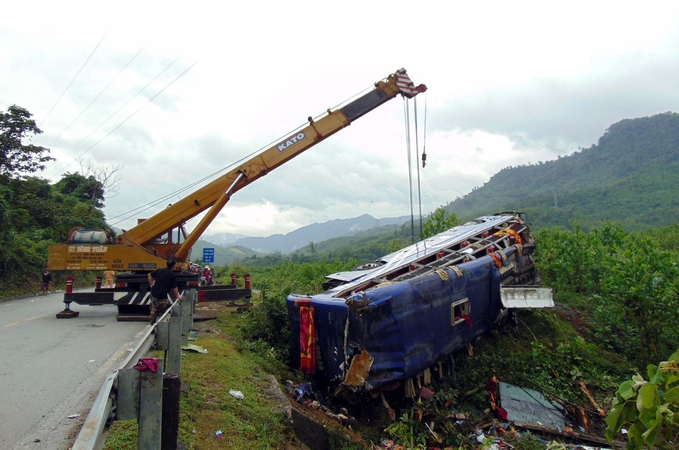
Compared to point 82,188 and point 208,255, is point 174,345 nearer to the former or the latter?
point 208,255

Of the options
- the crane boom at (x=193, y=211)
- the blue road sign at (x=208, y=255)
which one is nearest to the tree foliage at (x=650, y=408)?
the crane boom at (x=193, y=211)

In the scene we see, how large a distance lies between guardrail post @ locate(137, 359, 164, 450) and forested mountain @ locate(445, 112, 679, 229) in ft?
190

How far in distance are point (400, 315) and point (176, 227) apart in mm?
6692

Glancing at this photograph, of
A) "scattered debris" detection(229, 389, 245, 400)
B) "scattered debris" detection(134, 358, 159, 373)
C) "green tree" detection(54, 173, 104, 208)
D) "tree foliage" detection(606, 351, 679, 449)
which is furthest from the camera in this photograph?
"green tree" detection(54, 173, 104, 208)

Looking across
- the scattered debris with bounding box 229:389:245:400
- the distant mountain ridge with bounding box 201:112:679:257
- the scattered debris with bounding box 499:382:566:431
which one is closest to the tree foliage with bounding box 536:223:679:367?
the scattered debris with bounding box 499:382:566:431

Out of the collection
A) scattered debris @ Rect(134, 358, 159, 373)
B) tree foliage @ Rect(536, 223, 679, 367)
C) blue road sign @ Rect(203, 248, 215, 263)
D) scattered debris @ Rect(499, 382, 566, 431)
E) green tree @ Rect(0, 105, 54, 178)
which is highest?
green tree @ Rect(0, 105, 54, 178)

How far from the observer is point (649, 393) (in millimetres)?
2537

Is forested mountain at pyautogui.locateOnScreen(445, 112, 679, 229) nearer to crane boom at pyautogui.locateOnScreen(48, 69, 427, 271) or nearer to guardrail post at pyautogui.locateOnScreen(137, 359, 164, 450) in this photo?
crane boom at pyautogui.locateOnScreen(48, 69, 427, 271)

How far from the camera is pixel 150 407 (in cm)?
242

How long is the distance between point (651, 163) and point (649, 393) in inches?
4080

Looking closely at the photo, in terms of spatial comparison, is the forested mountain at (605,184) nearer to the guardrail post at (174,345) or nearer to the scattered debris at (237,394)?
the scattered debris at (237,394)

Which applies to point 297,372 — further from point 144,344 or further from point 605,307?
point 605,307

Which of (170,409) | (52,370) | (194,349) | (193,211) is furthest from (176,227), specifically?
(170,409)

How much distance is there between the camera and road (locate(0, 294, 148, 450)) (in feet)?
12.5
